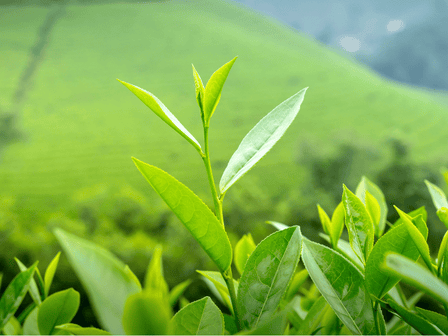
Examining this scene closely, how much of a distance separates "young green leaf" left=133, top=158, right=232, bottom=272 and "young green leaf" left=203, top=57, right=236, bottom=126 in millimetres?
50

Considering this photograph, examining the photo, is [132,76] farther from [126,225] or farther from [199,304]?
[199,304]

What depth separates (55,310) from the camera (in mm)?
169

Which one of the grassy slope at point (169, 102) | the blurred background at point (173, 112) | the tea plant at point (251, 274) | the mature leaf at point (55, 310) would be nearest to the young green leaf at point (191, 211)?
the tea plant at point (251, 274)

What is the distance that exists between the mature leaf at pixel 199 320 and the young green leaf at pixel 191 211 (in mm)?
19

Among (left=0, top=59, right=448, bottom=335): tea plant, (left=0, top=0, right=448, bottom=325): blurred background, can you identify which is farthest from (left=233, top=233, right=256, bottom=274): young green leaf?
(left=0, top=0, right=448, bottom=325): blurred background

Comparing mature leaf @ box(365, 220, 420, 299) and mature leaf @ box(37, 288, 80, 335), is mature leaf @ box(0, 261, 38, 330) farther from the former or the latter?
mature leaf @ box(365, 220, 420, 299)

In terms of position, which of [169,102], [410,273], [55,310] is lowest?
[169,102]

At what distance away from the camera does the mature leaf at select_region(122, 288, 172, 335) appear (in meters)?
0.08

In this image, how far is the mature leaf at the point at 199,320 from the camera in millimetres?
109

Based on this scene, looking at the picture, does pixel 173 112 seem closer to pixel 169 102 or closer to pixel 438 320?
pixel 169 102

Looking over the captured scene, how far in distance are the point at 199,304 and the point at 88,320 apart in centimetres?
170

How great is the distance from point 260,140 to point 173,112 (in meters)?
5.74

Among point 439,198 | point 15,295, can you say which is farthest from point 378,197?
point 15,295

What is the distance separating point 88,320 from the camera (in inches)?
58.4
